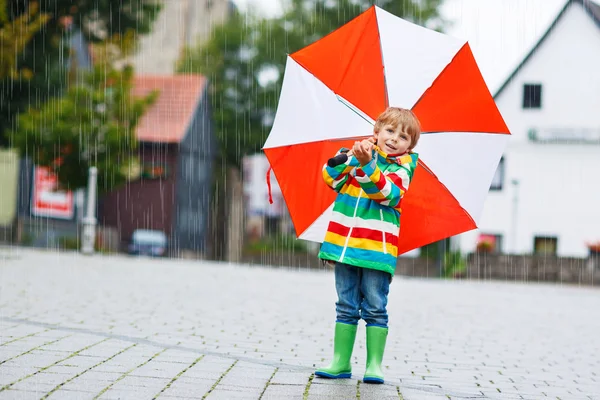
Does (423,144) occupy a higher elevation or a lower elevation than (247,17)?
lower

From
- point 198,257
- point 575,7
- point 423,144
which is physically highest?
point 575,7

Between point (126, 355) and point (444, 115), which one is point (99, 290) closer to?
point (126, 355)

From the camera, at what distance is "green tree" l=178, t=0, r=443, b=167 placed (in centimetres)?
3856

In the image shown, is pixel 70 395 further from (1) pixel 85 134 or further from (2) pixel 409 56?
(1) pixel 85 134

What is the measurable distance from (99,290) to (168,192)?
2839cm

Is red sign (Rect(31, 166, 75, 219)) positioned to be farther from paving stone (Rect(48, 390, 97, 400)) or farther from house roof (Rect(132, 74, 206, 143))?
paving stone (Rect(48, 390, 97, 400))

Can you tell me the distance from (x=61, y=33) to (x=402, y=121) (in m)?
20.0

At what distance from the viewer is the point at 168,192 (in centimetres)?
3841

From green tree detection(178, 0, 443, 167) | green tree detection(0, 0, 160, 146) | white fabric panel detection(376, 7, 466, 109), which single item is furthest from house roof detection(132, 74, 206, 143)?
white fabric panel detection(376, 7, 466, 109)

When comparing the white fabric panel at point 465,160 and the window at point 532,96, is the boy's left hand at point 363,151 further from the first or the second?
the window at point 532,96

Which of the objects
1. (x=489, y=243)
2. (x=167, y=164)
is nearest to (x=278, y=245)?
(x=167, y=164)

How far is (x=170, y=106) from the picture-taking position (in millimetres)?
38375

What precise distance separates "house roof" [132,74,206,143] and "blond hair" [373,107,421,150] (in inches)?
1285

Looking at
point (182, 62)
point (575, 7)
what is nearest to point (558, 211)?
point (575, 7)
